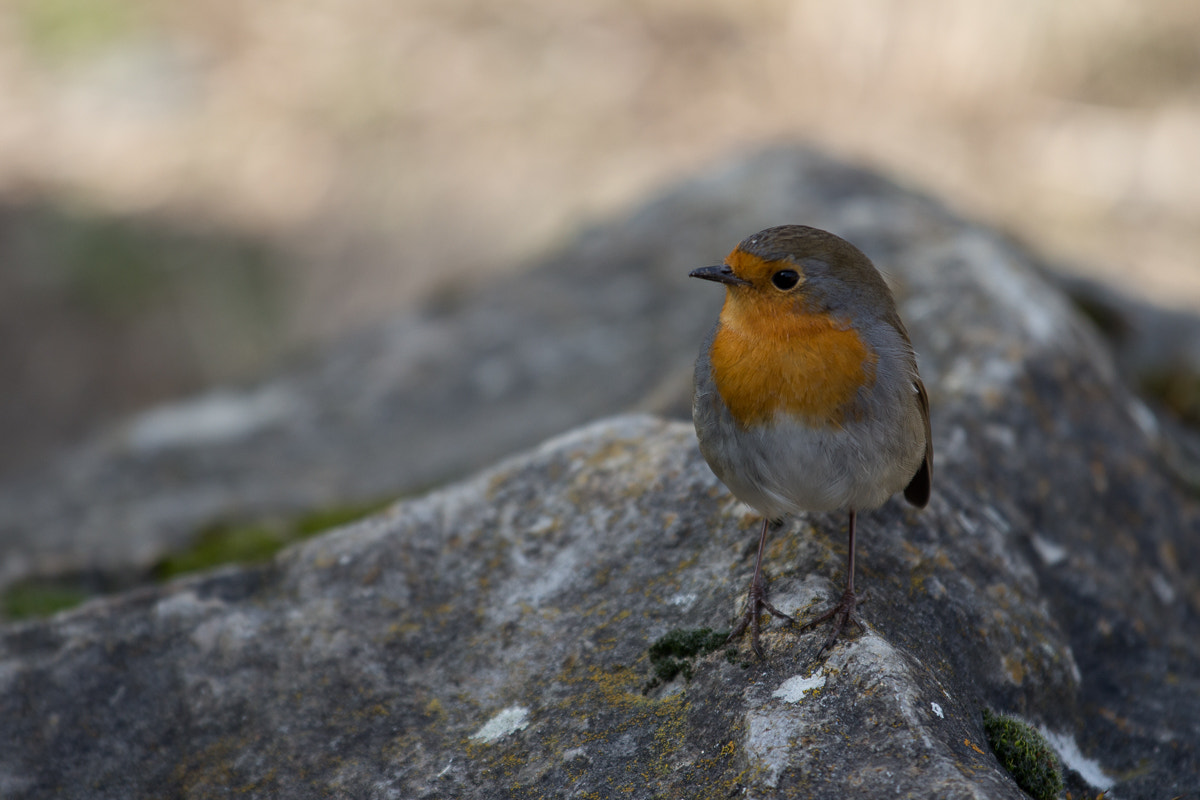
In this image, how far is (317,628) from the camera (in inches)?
140

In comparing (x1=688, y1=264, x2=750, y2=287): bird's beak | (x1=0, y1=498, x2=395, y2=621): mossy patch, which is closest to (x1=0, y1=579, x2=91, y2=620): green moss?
(x1=0, y1=498, x2=395, y2=621): mossy patch

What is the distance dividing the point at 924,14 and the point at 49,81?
11.3 meters

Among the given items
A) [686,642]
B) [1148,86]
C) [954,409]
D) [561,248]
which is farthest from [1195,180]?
[686,642]

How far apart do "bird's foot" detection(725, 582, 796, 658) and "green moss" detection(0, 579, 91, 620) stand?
357 centimetres

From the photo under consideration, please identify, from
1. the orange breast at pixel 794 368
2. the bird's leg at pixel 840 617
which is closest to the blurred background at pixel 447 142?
the orange breast at pixel 794 368

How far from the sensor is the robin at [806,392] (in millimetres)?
3025

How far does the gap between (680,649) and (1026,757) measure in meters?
1.00

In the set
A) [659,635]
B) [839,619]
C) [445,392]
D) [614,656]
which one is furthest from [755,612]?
[445,392]

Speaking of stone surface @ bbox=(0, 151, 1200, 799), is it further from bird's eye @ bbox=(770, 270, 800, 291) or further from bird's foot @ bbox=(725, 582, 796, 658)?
bird's eye @ bbox=(770, 270, 800, 291)

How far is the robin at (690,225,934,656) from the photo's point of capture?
9.93 feet

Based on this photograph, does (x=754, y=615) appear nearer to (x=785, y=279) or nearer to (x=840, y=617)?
(x=840, y=617)

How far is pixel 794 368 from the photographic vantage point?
305 cm

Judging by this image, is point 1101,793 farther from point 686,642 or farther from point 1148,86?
point 1148,86

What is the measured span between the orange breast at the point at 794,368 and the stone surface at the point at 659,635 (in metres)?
0.53
